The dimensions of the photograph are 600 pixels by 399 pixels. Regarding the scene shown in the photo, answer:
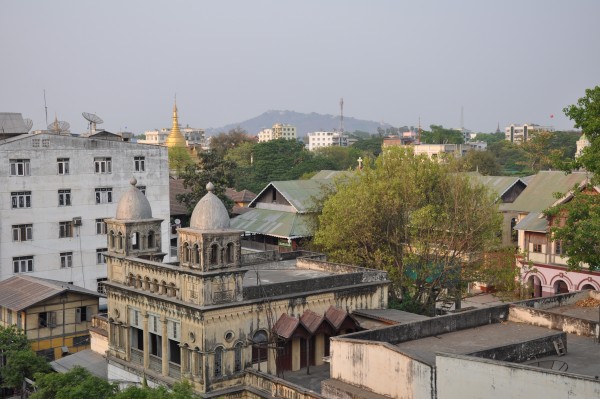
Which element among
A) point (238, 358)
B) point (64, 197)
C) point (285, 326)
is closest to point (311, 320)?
point (285, 326)

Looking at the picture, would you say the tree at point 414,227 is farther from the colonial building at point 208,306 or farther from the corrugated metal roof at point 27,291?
the corrugated metal roof at point 27,291

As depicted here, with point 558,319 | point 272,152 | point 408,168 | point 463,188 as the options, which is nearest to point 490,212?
point 463,188

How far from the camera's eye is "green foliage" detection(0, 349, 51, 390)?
30641 millimetres

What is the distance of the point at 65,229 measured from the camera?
4481 cm

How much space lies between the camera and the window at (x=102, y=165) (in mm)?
45812

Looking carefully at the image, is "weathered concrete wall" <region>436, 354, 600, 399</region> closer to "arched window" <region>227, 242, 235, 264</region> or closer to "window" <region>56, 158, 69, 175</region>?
"arched window" <region>227, 242, 235, 264</region>

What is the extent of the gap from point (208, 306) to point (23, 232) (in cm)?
2379

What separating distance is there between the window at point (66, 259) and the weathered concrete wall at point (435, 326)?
27017mm

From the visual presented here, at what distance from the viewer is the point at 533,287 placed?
4612 centimetres

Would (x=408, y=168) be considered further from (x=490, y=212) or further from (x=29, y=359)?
(x=29, y=359)

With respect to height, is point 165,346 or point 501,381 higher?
point 501,381

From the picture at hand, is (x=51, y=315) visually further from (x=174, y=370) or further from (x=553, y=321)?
(x=553, y=321)

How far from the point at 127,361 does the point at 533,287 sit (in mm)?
27954

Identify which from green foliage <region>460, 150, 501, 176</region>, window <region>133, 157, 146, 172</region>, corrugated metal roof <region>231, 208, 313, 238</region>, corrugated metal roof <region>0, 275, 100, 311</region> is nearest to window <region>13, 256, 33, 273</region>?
corrugated metal roof <region>0, 275, 100, 311</region>
